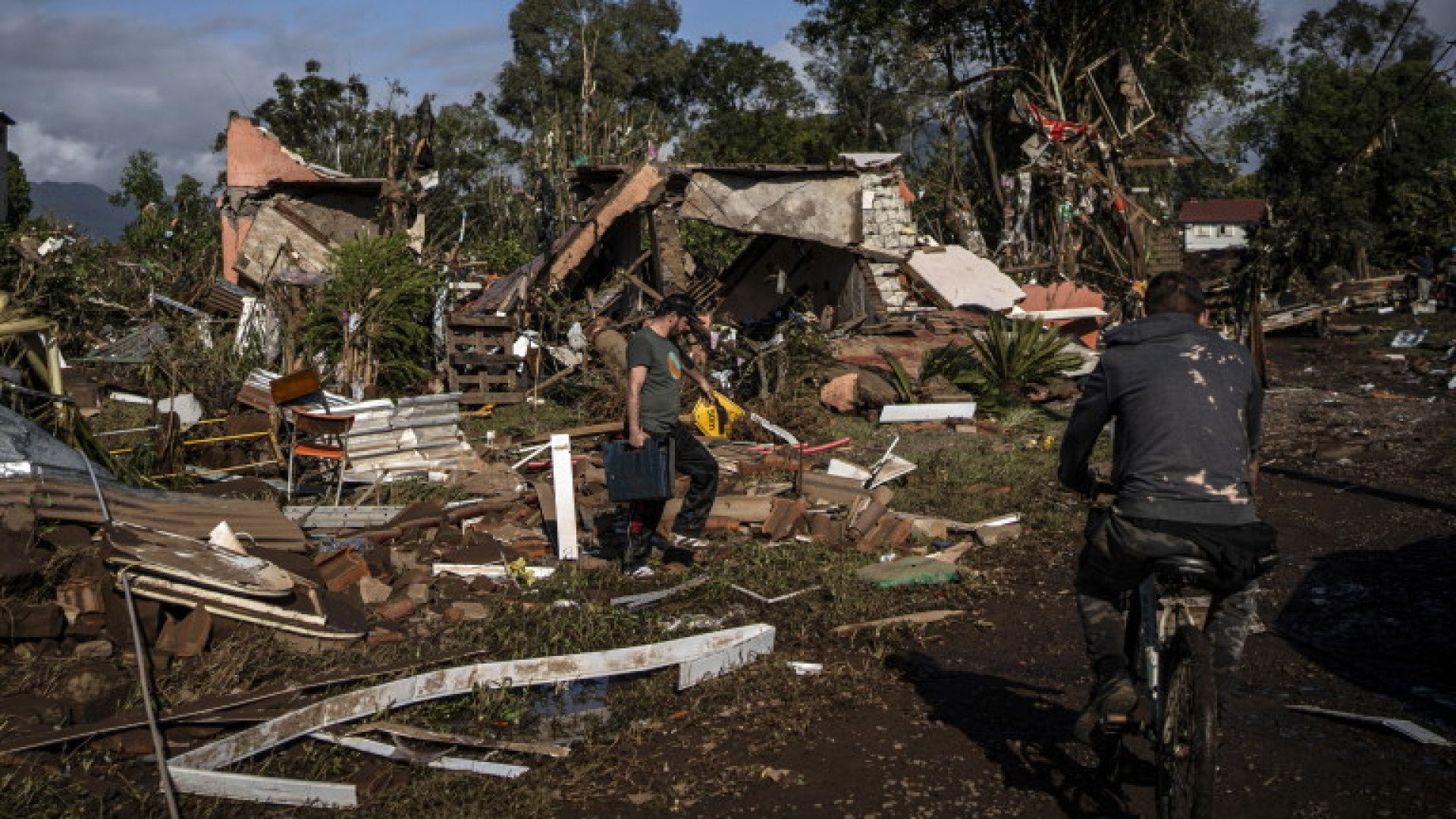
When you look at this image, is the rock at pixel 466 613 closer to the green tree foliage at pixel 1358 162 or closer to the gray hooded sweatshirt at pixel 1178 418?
the gray hooded sweatshirt at pixel 1178 418

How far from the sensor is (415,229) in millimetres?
21375

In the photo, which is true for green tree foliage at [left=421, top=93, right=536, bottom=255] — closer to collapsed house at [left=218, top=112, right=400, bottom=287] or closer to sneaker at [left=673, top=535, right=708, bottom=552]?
collapsed house at [left=218, top=112, right=400, bottom=287]

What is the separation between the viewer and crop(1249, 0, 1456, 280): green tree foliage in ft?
120

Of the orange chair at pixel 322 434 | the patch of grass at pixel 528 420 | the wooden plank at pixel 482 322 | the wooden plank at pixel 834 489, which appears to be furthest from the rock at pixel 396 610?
the wooden plank at pixel 482 322

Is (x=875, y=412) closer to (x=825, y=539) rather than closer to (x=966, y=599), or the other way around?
(x=825, y=539)

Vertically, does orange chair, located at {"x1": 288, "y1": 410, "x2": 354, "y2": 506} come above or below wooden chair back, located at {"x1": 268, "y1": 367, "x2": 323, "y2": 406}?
below

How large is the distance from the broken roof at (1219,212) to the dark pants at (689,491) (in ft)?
231

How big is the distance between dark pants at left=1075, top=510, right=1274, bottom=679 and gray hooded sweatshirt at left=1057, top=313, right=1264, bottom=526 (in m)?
0.04

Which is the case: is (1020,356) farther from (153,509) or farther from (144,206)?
(144,206)

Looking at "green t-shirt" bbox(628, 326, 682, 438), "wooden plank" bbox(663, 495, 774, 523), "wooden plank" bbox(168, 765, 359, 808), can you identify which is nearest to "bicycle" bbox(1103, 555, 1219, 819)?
"wooden plank" bbox(168, 765, 359, 808)

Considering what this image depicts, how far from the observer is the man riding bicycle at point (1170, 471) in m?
3.79

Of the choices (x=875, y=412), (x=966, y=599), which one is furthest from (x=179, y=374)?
(x=966, y=599)

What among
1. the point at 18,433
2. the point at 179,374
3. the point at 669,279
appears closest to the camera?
the point at 18,433

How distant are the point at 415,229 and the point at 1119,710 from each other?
19.2 m
